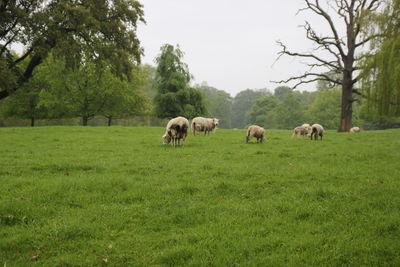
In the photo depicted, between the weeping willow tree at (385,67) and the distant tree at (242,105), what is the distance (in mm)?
111886

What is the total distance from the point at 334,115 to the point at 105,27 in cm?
6718

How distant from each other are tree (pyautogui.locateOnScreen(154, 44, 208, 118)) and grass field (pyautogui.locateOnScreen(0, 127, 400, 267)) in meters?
31.3

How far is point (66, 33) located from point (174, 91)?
26719 mm

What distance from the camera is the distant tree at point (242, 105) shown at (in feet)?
440

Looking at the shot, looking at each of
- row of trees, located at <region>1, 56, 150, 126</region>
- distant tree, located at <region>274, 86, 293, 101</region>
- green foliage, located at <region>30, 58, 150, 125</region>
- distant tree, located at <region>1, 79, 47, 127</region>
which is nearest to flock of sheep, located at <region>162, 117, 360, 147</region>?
green foliage, located at <region>30, 58, 150, 125</region>

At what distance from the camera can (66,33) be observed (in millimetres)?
18359

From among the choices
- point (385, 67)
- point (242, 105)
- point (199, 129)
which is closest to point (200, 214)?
point (385, 67)

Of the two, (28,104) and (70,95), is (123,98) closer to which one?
(70,95)

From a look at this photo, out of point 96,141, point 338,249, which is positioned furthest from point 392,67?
point 96,141

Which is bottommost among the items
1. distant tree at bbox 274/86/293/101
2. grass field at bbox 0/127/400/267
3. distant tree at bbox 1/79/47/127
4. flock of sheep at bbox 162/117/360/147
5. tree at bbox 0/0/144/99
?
grass field at bbox 0/127/400/267

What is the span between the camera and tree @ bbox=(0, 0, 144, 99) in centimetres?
1661

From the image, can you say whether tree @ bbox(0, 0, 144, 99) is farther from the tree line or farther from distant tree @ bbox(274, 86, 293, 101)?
distant tree @ bbox(274, 86, 293, 101)

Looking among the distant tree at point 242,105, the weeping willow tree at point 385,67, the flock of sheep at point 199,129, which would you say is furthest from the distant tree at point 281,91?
the weeping willow tree at point 385,67

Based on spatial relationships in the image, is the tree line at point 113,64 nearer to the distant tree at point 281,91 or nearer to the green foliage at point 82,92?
the green foliage at point 82,92
